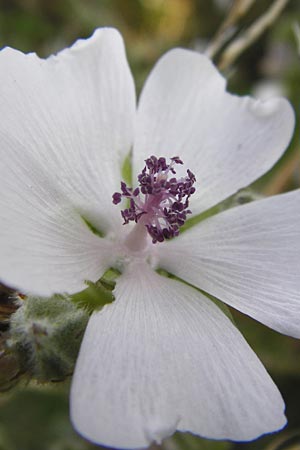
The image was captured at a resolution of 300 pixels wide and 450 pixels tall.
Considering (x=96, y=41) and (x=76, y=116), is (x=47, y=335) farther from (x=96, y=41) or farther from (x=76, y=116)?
(x=96, y=41)

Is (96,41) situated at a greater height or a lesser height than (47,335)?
greater

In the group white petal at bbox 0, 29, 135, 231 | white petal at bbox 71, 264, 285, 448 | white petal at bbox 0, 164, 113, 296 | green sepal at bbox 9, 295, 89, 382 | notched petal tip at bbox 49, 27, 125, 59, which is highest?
notched petal tip at bbox 49, 27, 125, 59

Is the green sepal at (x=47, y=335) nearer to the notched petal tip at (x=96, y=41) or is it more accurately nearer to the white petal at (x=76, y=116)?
the white petal at (x=76, y=116)

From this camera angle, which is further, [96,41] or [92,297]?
[96,41]

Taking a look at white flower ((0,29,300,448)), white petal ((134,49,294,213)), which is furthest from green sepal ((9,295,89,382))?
white petal ((134,49,294,213))

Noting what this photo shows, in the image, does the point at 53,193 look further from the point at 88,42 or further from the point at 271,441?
the point at 271,441

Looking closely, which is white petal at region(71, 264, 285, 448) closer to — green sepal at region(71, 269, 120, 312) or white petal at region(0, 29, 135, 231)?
green sepal at region(71, 269, 120, 312)

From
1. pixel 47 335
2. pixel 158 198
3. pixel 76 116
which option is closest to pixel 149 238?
pixel 158 198

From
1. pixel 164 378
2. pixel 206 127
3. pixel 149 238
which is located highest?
pixel 206 127
